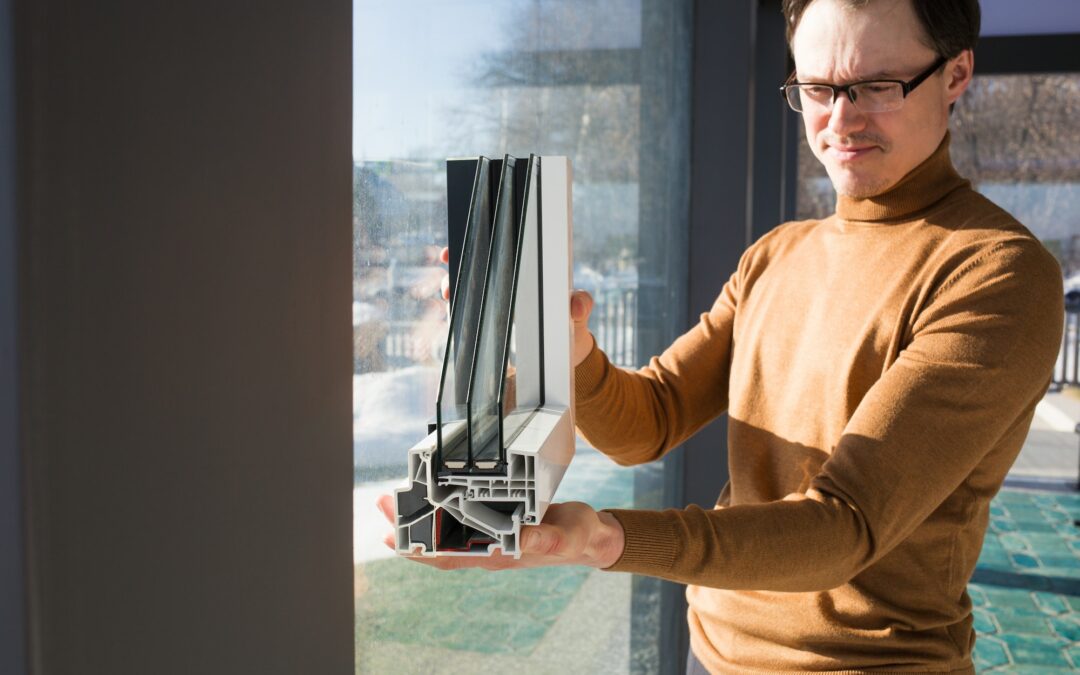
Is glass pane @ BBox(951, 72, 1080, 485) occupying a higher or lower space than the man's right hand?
higher

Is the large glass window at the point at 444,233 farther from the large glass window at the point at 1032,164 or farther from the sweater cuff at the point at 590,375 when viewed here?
the large glass window at the point at 1032,164

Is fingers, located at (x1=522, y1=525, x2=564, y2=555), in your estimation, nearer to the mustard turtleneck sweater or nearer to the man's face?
the mustard turtleneck sweater

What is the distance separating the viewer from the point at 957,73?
123 centimetres

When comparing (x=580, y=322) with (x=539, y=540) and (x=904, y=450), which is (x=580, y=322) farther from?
(x=539, y=540)

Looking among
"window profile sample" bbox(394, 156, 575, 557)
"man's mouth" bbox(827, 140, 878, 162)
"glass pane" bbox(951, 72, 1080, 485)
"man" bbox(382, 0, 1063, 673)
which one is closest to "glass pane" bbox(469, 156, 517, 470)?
"window profile sample" bbox(394, 156, 575, 557)

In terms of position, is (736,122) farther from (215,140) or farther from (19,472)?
(19,472)

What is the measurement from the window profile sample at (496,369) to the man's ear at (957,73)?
65cm

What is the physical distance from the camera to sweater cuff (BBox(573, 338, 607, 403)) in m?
1.25

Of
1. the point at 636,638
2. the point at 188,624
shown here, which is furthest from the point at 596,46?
the point at 188,624

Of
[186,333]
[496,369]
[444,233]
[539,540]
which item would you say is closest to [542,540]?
[539,540]

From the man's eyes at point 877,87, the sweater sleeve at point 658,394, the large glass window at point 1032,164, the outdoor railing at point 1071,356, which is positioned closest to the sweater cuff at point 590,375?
the sweater sleeve at point 658,394

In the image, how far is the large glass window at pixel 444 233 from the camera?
1054mm

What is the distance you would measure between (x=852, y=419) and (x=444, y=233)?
52cm

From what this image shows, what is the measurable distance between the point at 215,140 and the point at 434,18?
73 cm
